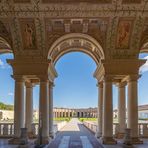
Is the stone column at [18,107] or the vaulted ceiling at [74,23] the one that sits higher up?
the vaulted ceiling at [74,23]

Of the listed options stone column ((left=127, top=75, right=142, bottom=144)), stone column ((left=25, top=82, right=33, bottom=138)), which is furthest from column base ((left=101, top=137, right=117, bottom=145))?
stone column ((left=25, top=82, right=33, bottom=138))

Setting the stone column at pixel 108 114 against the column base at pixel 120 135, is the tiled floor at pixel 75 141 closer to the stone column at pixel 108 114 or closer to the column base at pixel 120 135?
the stone column at pixel 108 114

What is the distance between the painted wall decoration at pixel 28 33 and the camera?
22.6 meters

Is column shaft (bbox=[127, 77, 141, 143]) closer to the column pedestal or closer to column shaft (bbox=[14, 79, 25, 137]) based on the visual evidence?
the column pedestal

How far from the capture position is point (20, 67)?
78.8 feet

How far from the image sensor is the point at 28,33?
77.2 ft

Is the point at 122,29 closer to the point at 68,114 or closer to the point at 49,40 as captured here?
the point at 49,40

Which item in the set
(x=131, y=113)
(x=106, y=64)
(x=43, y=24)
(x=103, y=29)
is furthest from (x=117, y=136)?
(x=43, y=24)

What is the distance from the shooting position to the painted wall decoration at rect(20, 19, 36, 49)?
74.3ft

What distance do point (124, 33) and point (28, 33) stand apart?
6.29m

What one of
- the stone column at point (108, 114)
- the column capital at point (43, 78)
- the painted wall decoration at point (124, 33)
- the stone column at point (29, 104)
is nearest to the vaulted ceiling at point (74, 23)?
the painted wall decoration at point (124, 33)

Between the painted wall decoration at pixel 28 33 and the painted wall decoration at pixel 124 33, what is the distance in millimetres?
5587

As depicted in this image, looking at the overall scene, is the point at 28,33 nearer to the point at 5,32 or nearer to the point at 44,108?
the point at 5,32

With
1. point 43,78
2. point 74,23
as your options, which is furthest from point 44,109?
point 74,23
